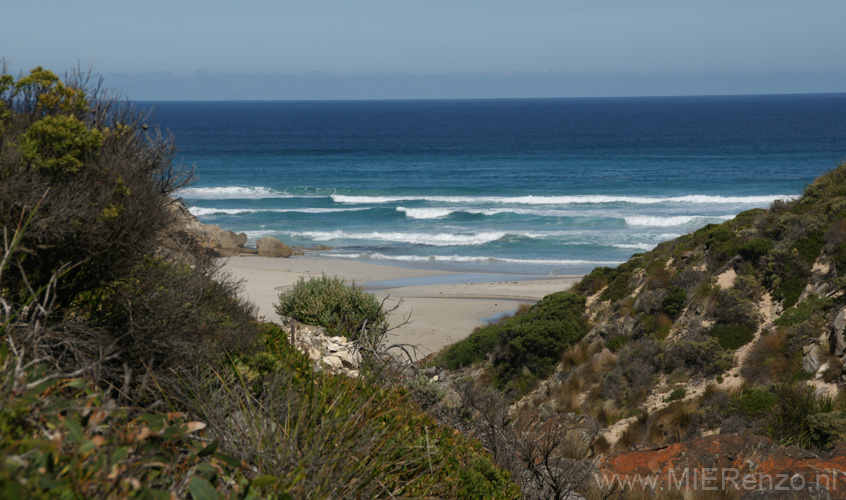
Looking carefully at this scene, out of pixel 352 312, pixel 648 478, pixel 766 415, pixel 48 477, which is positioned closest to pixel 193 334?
pixel 48 477

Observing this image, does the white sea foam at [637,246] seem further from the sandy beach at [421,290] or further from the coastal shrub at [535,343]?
the coastal shrub at [535,343]

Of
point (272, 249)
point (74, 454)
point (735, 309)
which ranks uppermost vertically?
point (74, 454)

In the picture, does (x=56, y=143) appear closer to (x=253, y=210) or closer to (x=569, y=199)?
(x=253, y=210)

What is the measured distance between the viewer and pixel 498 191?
50.3 meters

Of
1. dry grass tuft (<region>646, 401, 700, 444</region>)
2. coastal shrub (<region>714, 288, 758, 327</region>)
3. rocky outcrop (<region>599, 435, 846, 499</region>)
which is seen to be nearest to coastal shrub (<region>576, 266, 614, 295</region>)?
coastal shrub (<region>714, 288, 758, 327</region>)

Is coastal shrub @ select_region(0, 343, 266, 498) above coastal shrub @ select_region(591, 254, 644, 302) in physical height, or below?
above

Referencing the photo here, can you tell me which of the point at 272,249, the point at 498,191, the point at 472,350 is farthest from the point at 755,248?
the point at 498,191

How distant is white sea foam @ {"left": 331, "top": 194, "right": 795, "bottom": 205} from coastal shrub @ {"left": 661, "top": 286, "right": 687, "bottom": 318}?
32.4m

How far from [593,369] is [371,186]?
141ft

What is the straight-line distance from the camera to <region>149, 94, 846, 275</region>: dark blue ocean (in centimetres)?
3450

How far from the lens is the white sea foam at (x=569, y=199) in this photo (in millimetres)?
44013

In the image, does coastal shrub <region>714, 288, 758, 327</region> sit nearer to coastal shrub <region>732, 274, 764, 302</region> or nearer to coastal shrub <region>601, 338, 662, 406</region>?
coastal shrub <region>732, 274, 764, 302</region>

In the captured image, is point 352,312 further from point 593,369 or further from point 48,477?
point 48,477

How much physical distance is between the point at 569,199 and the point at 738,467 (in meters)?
40.7
